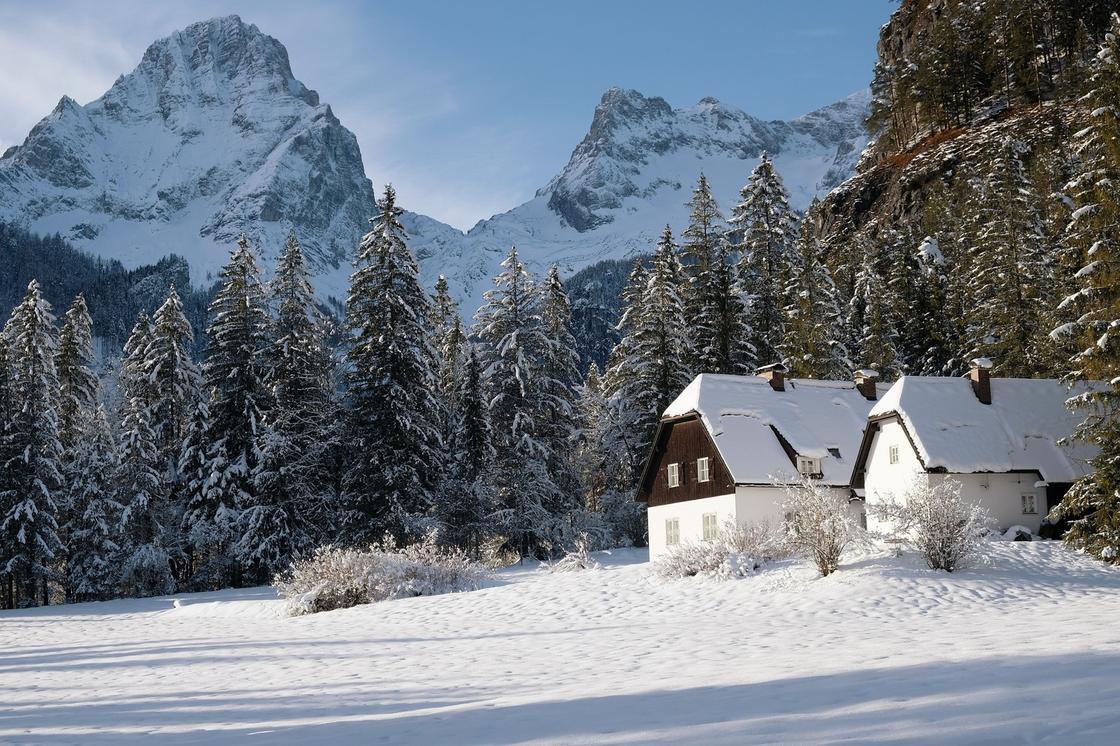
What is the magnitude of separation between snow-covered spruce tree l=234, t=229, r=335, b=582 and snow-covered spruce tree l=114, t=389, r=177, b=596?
5444 mm

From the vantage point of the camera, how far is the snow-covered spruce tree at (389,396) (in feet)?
137

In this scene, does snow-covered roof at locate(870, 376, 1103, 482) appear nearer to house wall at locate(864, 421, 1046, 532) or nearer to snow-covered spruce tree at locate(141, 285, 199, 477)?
→ house wall at locate(864, 421, 1046, 532)

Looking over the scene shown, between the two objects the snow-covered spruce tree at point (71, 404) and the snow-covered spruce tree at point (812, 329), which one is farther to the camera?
the snow-covered spruce tree at point (71, 404)

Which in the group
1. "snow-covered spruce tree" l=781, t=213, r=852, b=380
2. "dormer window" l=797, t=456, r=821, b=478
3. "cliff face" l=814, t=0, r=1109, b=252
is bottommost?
"dormer window" l=797, t=456, r=821, b=478

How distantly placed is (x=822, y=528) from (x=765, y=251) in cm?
2813

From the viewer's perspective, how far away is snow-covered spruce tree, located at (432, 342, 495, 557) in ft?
151

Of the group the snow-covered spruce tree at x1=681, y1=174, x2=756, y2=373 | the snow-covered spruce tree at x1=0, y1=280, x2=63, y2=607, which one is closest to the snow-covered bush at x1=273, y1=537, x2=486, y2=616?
the snow-covered spruce tree at x1=0, y1=280, x2=63, y2=607

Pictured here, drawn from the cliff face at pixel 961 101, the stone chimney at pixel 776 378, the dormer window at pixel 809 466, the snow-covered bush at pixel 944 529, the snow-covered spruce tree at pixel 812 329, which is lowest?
the snow-covered bush at pixel 944 529

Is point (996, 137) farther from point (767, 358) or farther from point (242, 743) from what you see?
point (242, 743)

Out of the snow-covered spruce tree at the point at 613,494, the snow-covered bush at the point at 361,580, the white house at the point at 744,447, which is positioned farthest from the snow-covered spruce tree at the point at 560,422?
the snow-covered bush at the point at 361,580

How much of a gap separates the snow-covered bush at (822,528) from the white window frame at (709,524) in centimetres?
821

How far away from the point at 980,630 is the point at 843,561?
1009cm

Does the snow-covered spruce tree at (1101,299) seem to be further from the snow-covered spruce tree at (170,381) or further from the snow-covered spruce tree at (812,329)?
the snow-covered spruce tree at (170,381)

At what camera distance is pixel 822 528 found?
2577cm
